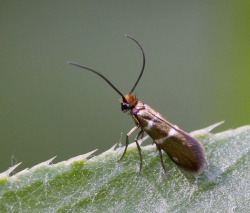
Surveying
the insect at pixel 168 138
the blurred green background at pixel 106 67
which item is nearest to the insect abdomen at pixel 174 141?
the insect at pixel 168 138

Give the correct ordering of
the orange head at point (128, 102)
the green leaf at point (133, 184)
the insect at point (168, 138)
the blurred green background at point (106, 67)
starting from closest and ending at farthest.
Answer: the green leaf at point (133, 184) < the insect at point (168, 138) < the orange head at point (128, 102) < the blurred green background at point (106, 67)

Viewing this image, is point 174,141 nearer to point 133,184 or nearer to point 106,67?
point 133,184

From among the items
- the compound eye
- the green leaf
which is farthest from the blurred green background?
the green leaf

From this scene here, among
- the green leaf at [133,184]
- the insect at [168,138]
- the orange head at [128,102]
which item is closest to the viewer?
the green leaf at [133,184]

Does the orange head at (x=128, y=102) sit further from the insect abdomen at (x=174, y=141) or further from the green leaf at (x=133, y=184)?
the green leaf at (x=133, y=184)

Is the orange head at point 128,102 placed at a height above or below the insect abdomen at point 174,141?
above

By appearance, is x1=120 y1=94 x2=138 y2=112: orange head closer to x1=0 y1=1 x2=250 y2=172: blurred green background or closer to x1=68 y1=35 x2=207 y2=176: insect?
x1=68 y1=35 x2=207 y2=176: insect

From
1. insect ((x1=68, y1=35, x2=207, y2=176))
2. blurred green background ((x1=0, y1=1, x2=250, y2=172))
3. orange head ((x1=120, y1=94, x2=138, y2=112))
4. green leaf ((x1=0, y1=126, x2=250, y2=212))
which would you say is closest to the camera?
green leaf ((x1=0, y1=126, x2=250, y2=212))
